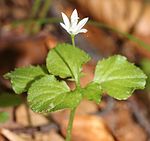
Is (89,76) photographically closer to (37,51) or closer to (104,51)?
(37,51)

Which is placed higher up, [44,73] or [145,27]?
[44,73]

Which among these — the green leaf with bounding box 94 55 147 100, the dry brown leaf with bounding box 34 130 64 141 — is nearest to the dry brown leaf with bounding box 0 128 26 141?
the dry brown leaf with bounding box 34 130 64 141

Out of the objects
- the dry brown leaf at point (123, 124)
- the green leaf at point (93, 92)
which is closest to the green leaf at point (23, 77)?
the green leaf at point (93, 92)

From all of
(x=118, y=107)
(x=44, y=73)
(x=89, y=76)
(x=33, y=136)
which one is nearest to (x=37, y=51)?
(x=89, y=76)

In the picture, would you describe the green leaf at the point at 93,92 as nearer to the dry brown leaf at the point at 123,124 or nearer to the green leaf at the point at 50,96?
the green leaf at the point at 50,96

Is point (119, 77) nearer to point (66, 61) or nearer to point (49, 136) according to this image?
point (66, 61)

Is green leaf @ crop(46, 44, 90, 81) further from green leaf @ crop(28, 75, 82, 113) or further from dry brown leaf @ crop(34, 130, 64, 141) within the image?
dry brown leaf @ crop(34, 130, 64, 141)

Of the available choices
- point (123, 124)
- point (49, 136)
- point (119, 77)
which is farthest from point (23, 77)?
point (123, 124)
